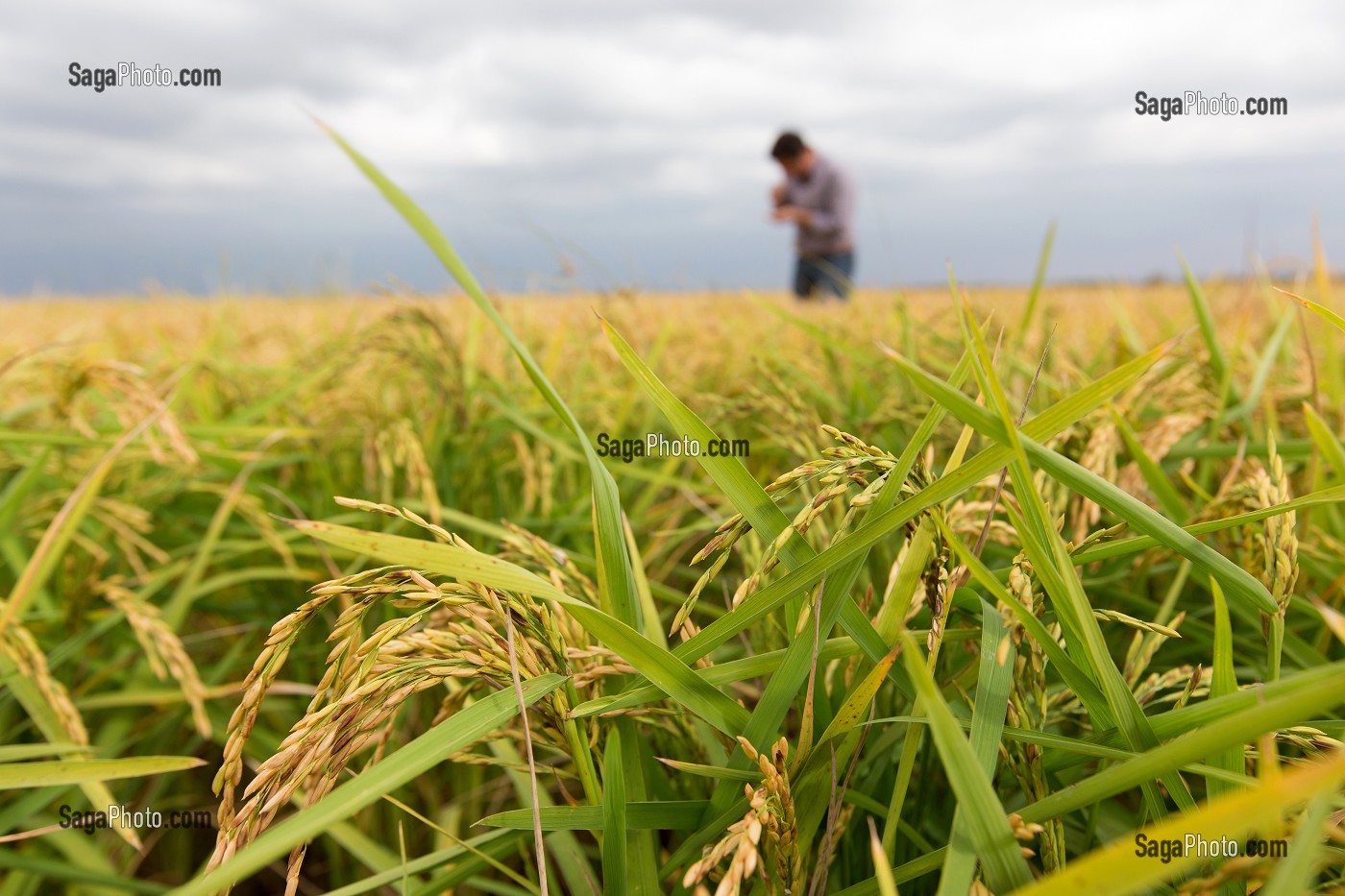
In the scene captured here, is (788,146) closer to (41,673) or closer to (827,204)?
(827,204)

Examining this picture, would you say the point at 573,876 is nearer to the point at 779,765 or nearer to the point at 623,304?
the point at 779,765

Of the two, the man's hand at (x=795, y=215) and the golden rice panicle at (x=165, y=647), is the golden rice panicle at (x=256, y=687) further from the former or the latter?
the man's hand at (x=795, y=215)

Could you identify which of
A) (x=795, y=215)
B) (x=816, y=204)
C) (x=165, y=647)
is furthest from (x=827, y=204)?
(x=165, y=647)

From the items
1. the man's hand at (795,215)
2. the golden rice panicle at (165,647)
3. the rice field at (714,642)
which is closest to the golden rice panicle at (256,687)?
the rice field at (714,642)

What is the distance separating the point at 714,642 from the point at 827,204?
837cm

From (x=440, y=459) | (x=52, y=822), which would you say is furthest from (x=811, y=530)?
(x=52, y=822)

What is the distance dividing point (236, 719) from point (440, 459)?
1.07 meters

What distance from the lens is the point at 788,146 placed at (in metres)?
8.58

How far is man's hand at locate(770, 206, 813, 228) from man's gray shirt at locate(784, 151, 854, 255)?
0.23 ft

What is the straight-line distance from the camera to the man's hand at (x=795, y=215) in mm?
7574

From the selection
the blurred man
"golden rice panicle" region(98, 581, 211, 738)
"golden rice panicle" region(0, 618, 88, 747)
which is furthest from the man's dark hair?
"golden rice panicle" region(0, 618, 88, 747)

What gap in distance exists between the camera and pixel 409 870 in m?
0.67

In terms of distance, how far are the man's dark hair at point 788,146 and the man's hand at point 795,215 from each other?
1.86ft

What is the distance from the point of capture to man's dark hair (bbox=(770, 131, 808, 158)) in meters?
8.48
